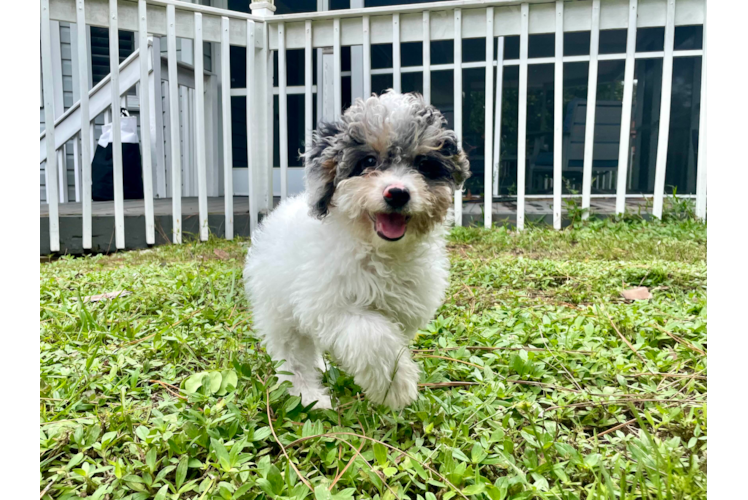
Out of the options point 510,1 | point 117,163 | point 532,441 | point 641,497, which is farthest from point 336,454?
point 510,1

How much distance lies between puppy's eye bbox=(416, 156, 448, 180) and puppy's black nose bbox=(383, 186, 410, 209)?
0.27m

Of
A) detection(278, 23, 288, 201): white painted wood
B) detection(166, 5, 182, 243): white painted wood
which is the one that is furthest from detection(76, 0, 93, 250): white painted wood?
detection(278, 23, 288, 201): white painted wood

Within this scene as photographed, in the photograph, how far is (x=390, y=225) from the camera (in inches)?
89.5

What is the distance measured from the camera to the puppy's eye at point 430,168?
2.41 metres

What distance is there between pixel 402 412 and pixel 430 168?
109 cm

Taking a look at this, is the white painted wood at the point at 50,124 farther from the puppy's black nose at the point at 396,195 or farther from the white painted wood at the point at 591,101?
the white painted wood at the point at 591,101

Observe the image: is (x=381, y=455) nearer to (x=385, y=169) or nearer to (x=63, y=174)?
(x=385, y=169)

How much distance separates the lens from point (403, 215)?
229 centimetres

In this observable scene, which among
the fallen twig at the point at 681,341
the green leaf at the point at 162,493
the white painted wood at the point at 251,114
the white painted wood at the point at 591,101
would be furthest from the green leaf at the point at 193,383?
the white painted wood at the point at 591,101

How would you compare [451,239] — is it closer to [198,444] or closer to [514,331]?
[514,331]

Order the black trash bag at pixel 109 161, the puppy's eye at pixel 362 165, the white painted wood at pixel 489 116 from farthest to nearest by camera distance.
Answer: the black trash bag at pixel 109 161
the white painted wood at pixel 489 116
the puppy's eye at pixel 362 165

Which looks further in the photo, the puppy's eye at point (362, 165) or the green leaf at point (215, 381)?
the puppy's eye at point (362, 165)

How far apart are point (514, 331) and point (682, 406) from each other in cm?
110

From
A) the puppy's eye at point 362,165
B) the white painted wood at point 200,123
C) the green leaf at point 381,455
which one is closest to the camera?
the green leaf at point 381,455
